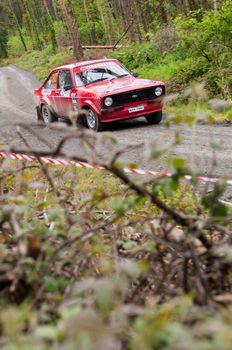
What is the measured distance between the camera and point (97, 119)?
35.8 ft

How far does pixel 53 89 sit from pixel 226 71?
4745mm

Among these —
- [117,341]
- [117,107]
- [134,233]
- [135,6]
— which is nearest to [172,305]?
[117,341]

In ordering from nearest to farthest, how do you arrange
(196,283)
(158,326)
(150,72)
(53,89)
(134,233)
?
(158,326)
(196,283)
(134,233)
(53,89)
(150,72)

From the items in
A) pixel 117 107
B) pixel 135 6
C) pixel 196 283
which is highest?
pixel 196 283

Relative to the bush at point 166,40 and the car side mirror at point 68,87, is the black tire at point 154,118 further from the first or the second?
the bush at point 166,40

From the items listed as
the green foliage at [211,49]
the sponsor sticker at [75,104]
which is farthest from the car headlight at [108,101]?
the green foliage at [211,49]

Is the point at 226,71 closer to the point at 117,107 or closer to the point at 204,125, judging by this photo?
the point at 204,125

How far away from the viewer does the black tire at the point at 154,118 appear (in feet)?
37.9

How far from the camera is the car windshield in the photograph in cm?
1153

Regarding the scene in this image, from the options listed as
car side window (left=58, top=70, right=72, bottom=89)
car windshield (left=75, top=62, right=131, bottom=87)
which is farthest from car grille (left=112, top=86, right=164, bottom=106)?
car side window (left=58, top=70, right=72, bottom=89)

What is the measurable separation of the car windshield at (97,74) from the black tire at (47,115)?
213cm

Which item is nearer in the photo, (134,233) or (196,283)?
(196,283)

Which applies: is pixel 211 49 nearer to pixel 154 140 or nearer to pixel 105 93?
pixel 105 93

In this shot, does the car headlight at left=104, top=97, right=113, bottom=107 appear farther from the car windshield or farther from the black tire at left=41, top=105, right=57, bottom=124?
the black tire at left=41, top=105, right=57, bottom=124
